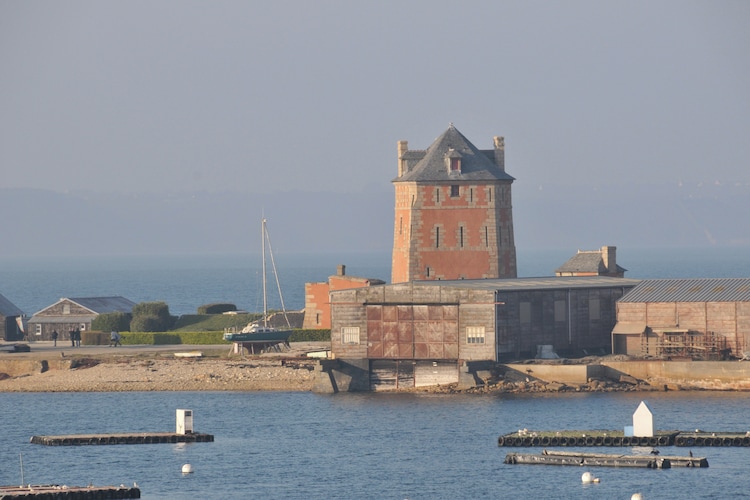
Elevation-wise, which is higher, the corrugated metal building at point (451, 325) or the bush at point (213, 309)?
the bush at point (213, 309)

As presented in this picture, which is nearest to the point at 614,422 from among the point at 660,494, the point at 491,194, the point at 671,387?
the point at 671,387

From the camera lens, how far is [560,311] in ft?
288

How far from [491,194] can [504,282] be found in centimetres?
1094

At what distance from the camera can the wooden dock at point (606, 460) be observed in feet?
202

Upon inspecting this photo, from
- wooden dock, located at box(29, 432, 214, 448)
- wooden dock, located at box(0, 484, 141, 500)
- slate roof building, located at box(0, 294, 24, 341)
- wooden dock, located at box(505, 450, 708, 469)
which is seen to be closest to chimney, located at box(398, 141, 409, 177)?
slate roof building, located at box(0, 294, 24, 341)

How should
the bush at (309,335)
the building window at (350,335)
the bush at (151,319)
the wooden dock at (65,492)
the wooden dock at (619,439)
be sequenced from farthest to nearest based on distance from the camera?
the bush at (151,319) → the bush at (309,335) → the building window at (350,335) → the wooden dock at (619,439) → the wooden dock at (65,492)

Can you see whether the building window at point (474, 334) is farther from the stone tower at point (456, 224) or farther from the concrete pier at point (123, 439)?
the concrete pier at point (123, 439)

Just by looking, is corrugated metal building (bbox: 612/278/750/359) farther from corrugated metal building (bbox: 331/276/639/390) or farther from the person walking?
the person walking

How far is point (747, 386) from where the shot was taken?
80.5m

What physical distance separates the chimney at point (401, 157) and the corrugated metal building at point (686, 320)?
813 inches

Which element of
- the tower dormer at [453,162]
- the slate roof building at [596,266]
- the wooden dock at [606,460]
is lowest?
the wooden dock at [606,460]

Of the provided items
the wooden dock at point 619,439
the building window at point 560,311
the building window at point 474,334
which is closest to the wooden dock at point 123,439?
the wooden dock at point 619,439

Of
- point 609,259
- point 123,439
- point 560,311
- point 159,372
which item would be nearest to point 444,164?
point 609,259

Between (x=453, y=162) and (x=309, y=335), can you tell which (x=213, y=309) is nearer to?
(x=309, y=335)
